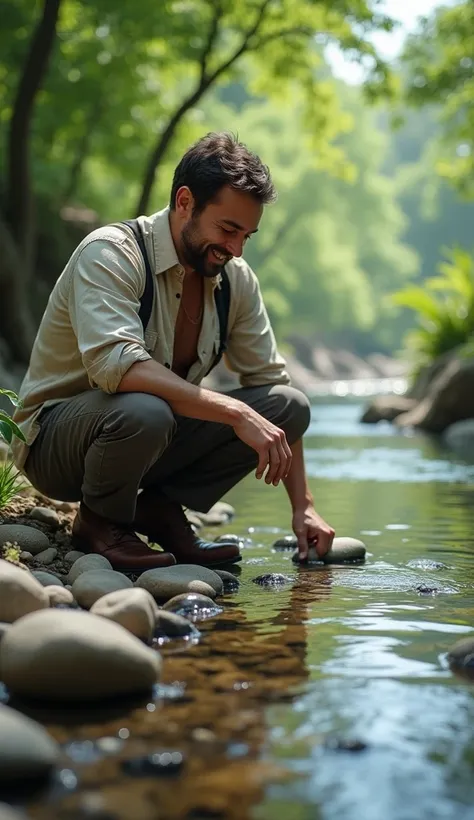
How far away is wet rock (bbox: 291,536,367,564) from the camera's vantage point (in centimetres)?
447

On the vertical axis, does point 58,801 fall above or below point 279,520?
above

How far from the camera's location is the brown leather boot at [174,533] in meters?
4.36

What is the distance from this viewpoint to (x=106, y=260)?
3.80 metres

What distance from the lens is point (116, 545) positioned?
4.00 m

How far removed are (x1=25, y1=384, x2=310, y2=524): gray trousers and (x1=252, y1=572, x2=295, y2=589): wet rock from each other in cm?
50

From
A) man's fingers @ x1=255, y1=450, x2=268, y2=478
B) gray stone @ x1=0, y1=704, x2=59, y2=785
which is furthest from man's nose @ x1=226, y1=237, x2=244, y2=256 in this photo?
gray stone @ x1=0, y1=704, x2=59, y2=785

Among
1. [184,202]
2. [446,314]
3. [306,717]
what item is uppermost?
[184,202]

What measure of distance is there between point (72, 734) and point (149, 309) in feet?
6.72

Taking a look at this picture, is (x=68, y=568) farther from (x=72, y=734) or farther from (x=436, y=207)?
(x=436, y=207)

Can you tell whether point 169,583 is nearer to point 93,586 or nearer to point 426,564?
point 93,586

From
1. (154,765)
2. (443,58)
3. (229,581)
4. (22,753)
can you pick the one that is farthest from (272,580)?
(443,58)

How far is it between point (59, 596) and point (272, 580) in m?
1.03

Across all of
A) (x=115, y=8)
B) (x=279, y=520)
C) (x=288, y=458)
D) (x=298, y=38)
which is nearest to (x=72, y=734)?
(x=288, y=458)

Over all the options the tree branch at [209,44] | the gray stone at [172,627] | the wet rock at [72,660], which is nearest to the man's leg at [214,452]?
the gray stone at [172,627]
